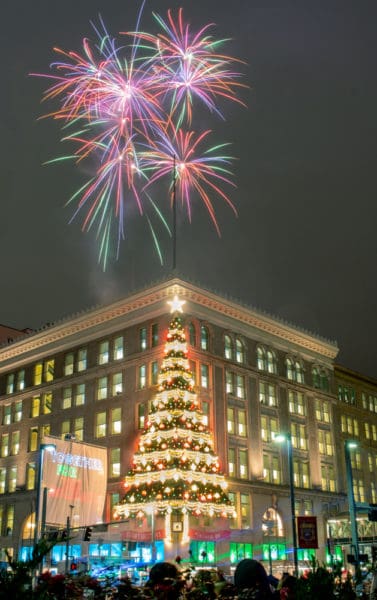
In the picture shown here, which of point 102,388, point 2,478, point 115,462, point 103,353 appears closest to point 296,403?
point 102,388

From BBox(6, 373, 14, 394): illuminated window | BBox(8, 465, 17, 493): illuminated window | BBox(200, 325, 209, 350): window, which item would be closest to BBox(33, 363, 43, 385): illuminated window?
BBox(6, 373, 14, 394): illuminated window

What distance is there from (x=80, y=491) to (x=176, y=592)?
40.1 meters

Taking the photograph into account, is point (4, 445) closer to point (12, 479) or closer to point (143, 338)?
point (12, 479)

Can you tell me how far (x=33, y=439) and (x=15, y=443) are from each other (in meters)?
2.73

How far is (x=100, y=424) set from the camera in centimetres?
6006

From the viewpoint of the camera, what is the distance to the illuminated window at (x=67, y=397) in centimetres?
6419

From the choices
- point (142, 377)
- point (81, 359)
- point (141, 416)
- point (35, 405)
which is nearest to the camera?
point (141, 416)

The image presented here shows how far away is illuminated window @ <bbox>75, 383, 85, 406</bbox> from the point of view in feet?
207

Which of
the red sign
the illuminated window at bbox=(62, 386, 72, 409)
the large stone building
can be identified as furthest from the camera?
the illuminated window at bbox=(62, 386, 72, 409)

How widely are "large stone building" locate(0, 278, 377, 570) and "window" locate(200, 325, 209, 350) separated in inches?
3.9

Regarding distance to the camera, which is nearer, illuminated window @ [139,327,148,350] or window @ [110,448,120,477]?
window @ [110,448,120,477]

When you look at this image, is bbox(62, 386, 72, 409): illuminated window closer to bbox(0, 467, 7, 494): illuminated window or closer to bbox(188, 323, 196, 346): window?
bbox(0, 467, 7, 494): illuminated window

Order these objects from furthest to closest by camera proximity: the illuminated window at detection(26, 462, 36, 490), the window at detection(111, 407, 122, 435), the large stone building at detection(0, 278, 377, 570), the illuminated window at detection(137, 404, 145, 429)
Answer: the illuminated window at detection(26, 462, 36, 490) → the window at detection(111, 407, 122, 435) → the large stone building at detection(0, 278, 377, 570) → the illuminated window at detection(137, 404, 145, 429)

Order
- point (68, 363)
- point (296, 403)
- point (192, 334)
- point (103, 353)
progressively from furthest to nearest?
point (296, 403)
point (68, 363)
point (103, 353)
point (192, 334)
